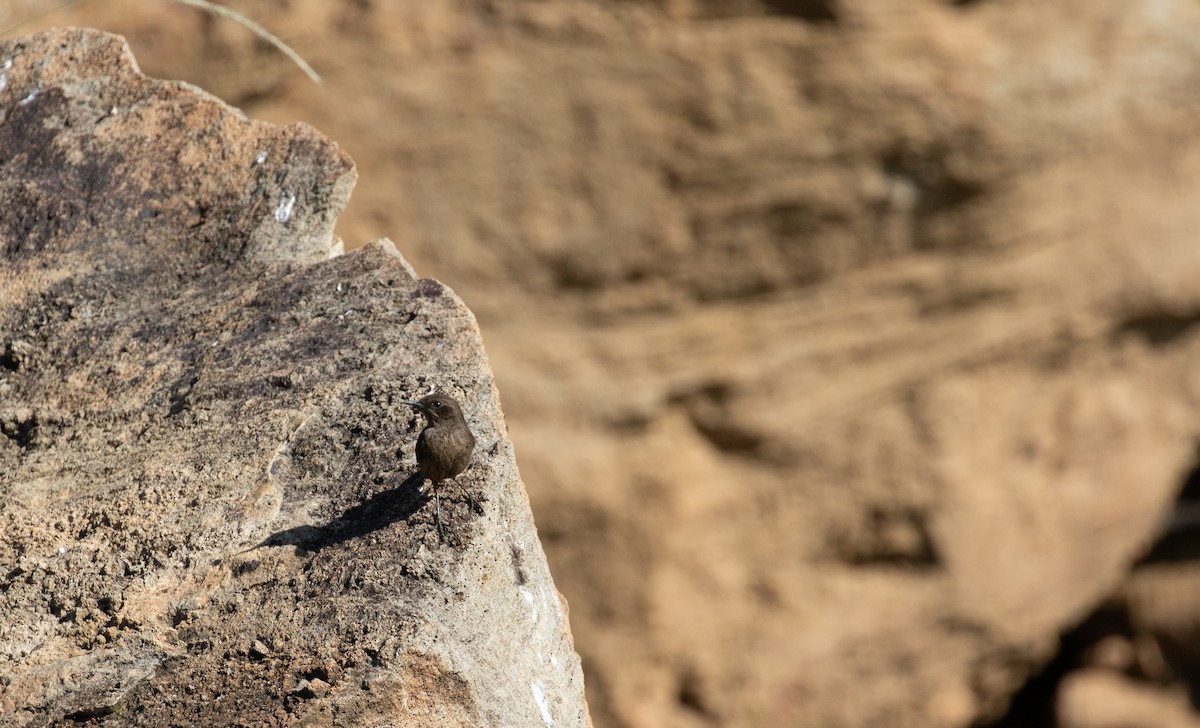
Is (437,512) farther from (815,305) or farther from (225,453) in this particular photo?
(815,305)

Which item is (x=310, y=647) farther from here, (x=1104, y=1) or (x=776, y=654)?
(x=1104, y=1)

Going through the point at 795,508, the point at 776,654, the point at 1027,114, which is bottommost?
the point at 776,654

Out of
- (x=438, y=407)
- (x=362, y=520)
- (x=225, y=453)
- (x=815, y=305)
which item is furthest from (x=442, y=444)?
(x=815, y=305)

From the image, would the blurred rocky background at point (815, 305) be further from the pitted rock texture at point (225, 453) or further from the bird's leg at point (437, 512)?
the bird's leg at point (437, 512)

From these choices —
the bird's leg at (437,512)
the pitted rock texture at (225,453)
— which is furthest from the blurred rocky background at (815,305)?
the bird's leg at (437,512)

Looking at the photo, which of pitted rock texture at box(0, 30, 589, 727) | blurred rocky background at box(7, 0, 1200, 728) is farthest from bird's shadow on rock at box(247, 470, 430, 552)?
blurred rocky background at box(7, 0, 1200, 728)

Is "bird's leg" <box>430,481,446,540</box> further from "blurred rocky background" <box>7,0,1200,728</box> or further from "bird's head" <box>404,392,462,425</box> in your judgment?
"blurred rocky background" <box>7,0,1200,728</box>

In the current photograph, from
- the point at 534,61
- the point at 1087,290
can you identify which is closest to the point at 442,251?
the point at 534,61
